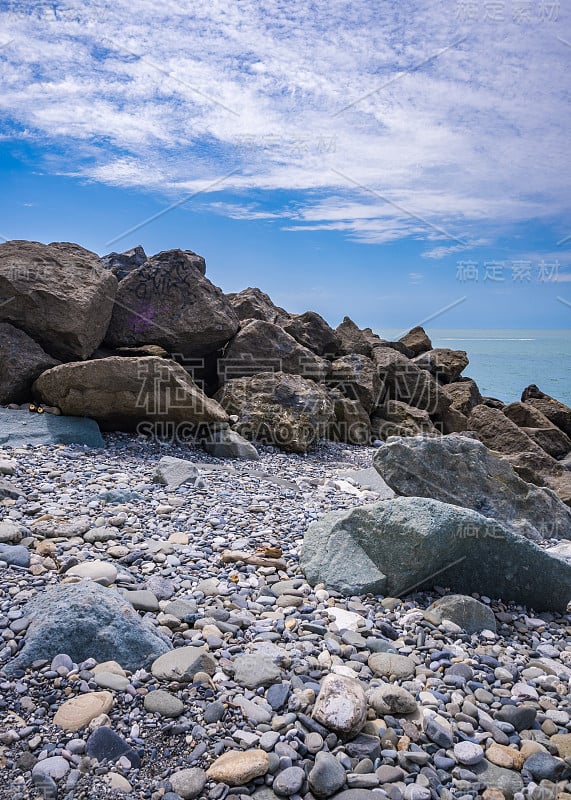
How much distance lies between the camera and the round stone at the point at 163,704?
2.79 m

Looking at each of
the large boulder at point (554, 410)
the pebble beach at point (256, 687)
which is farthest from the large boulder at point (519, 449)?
the pebble beach at point (256, 687)

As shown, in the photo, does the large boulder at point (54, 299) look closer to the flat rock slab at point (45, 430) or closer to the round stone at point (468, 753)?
the flat rock slab at point (45, 430)

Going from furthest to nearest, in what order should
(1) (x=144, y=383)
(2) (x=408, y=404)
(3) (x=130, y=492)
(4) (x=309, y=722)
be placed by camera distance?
(2) (x=408, y=404) → (1) (x=144, y=383) → (3) (x=130, y=492) → (4) (x=309, y=722)

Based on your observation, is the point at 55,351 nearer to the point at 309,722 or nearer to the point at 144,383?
the point at 144,383

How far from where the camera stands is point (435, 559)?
14.3ft

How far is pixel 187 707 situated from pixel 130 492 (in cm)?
335

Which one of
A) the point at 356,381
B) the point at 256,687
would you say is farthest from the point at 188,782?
the point at 356,381

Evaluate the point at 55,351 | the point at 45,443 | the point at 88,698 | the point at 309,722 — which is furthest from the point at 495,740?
the point at 55,351

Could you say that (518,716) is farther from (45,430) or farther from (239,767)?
(45,430)

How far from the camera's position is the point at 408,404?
1339cm

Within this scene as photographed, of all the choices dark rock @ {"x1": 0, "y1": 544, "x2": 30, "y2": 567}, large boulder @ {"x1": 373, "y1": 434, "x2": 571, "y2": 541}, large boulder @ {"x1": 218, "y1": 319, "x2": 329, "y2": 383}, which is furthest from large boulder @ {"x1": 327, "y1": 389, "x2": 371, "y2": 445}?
dark rock @ {"x1": 0, "y1": 544, "x2": 30, "y2": 567}

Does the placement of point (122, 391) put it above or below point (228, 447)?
above

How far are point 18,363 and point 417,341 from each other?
1165cm

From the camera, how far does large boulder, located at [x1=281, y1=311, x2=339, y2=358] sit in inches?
526
